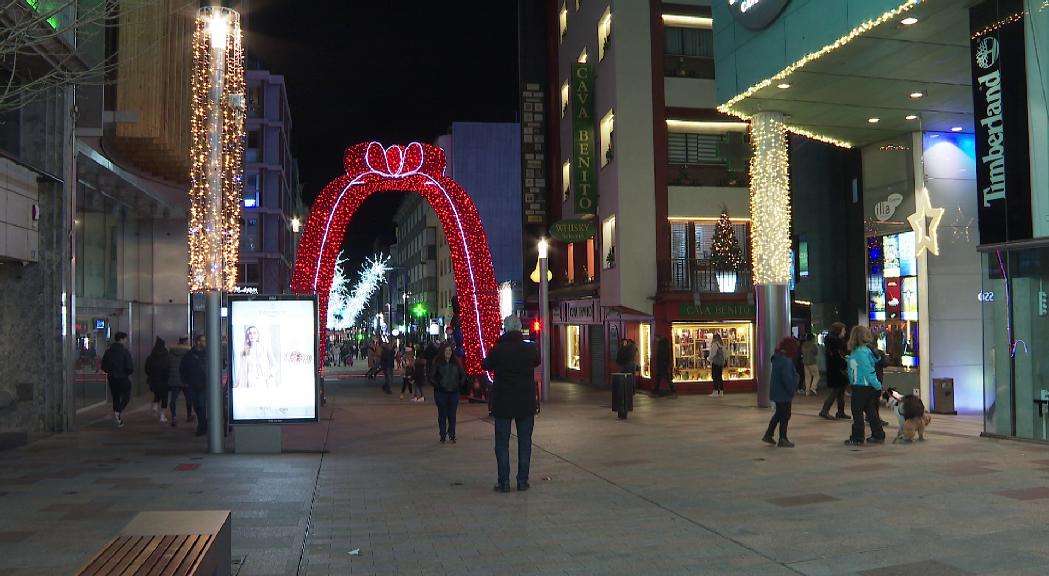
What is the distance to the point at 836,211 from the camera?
32.2 metres

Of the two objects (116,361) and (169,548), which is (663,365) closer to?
(116,361)

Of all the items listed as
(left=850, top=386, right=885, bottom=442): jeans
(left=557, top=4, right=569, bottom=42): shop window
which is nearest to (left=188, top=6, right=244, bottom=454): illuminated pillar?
(left=850, top=386, right=885, bottom=442): jeans

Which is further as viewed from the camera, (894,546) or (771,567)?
(894,546)

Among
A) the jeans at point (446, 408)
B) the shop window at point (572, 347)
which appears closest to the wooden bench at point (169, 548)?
the jeans at point (446, 408)

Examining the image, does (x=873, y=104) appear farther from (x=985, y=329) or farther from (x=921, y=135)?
(x=985, y=329)

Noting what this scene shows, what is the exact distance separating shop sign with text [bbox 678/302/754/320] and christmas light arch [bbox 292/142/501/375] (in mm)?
6698

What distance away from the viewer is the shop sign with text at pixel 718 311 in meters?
27.0

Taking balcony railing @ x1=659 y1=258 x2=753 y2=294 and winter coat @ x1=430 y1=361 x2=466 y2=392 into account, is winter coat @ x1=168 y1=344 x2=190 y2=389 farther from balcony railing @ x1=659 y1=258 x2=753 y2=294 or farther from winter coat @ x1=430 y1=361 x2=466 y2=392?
balcony railing @ x1=659 y1=258 x2=753 y2=294

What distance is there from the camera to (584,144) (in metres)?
29.8

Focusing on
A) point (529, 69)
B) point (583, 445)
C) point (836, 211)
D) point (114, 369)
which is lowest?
point (583, 445)

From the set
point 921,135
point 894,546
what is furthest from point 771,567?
point 921,135

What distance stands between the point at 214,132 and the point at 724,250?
17.2 metres

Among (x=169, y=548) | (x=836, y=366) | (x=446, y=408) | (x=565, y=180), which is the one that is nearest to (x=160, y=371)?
(x=446, y=408)

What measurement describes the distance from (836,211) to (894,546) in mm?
26463
